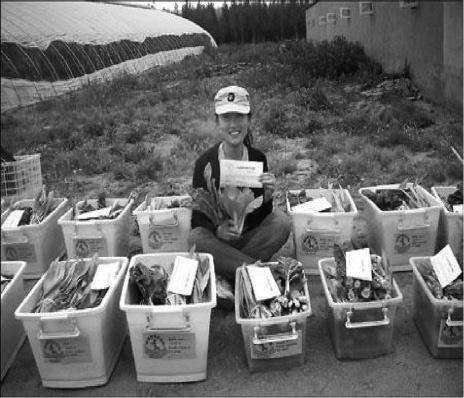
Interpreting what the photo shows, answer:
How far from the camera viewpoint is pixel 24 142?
622 cm

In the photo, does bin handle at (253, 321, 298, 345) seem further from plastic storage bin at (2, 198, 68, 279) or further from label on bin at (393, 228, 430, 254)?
plastic storage bin at (2, 198, 68, 279)

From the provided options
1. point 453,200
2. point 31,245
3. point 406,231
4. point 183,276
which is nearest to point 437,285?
point 406,231

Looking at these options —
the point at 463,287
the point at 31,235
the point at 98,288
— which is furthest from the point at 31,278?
the point at 463,287

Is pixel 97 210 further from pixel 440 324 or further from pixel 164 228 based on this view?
pixel 440 324

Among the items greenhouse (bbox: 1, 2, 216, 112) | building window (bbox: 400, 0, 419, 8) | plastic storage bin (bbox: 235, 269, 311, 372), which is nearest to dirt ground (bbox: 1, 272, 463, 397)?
plastic storage bin (bbox: 235, 269, 311, 372)

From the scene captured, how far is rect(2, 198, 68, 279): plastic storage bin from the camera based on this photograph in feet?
10.2

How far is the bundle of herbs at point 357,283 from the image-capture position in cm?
221

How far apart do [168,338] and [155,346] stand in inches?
2.9

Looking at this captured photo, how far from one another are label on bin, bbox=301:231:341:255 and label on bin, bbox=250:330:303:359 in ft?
2.90

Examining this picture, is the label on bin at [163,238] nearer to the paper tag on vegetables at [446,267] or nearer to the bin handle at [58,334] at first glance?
the bin handle at [58,334]

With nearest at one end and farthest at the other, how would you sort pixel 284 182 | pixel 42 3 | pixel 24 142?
pixel 42 3 → pixel 284 182 → pixel 24 142

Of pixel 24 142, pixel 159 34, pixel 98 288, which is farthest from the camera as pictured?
pixel 24 142

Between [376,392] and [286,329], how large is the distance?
17.5 inches

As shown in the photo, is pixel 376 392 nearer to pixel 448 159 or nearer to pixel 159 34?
pixel 448 159
